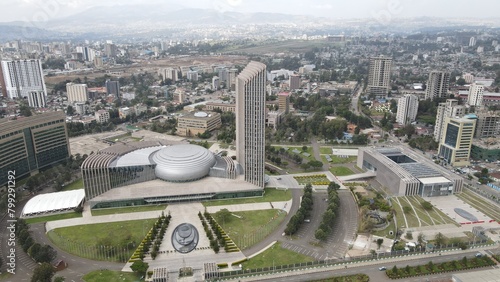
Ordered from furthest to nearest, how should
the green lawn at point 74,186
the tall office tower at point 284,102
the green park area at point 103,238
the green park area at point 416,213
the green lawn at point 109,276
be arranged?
the tall office tower at point 284,102, the green lawn at point 74,186, the green park area at point 416,213, the green park area at point 103,238, the green lawn at point 109,276

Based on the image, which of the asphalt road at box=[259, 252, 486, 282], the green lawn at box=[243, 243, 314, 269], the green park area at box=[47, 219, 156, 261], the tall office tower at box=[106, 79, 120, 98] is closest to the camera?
the asphalt road at box=[259, 252, 486, 282]

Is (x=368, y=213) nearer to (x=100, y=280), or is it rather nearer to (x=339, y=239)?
(x=339, y=239)

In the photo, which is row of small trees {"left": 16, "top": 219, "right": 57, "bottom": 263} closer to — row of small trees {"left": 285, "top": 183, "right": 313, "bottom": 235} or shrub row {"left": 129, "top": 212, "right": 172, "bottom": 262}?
shrub row {"left": 129, "top": 212, "right": 172, "bottom": 262}

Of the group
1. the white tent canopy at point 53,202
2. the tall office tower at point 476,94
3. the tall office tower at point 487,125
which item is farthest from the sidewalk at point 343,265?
the tall office tower at point 476,94

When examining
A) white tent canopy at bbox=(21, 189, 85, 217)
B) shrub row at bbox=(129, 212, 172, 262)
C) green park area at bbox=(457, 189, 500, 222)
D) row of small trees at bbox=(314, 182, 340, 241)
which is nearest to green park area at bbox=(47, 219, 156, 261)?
shrub row at bbox=(129, 212, 172, 262)

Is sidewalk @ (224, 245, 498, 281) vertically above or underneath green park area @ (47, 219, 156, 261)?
underneath

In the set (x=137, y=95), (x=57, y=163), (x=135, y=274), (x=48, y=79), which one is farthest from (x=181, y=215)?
(x=48, y=79)

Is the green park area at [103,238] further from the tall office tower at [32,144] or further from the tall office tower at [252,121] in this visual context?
the tall office tower at [32,144]

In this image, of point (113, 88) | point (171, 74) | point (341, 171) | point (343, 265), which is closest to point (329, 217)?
point (343, 265)
